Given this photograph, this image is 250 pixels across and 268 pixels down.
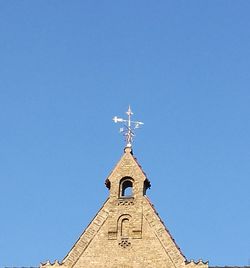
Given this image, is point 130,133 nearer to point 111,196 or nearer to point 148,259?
point 111,196

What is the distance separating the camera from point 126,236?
160 feet

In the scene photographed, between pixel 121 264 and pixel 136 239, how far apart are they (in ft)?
5.27

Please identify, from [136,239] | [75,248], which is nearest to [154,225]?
[136,239]

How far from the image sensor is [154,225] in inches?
1918

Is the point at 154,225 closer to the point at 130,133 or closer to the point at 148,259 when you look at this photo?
the point at 148,259

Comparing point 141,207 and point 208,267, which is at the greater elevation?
point 141,207

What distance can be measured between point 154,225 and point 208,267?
3.57 meters

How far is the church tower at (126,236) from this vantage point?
47.7 meters

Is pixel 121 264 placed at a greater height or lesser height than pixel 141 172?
lesser

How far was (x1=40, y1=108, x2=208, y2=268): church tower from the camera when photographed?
47.7m

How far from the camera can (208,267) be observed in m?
47.6

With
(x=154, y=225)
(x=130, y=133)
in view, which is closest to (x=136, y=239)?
(x=154, y=225)

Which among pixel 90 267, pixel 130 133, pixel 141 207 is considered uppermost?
pixel 130 133

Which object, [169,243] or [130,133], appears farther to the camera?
[130,133]
